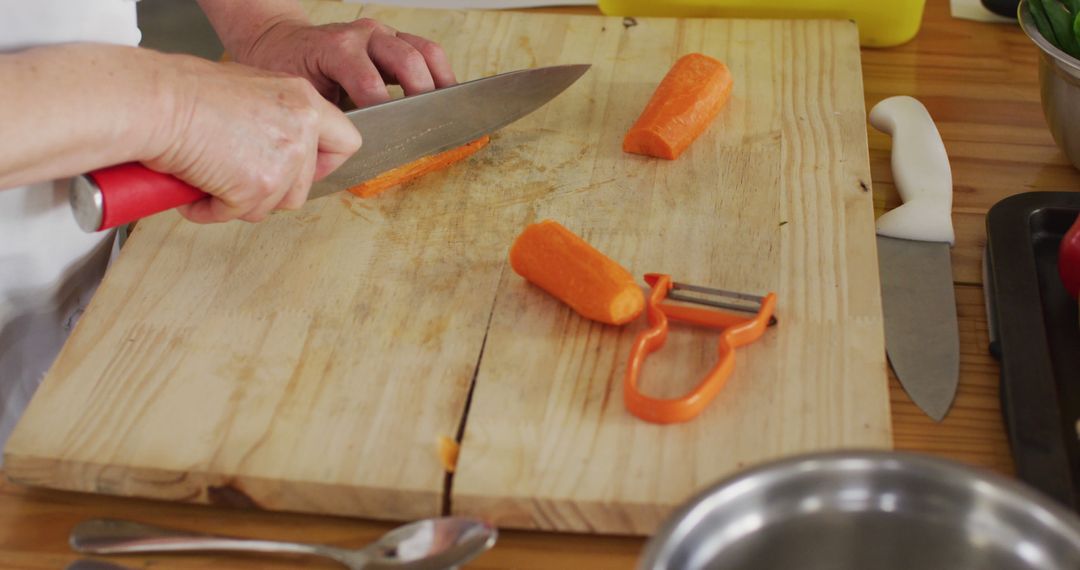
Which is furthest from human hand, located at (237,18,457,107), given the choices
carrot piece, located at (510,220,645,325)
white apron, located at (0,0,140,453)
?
carrot piece, located at (510,220,645,325)

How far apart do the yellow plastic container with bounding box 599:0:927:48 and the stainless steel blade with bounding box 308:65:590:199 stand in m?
0.42

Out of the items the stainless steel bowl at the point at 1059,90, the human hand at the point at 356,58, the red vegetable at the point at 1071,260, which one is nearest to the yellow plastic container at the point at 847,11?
the stainless steel bowl at the point at 1059,90

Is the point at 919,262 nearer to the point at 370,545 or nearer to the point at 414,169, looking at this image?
the point at 414,169

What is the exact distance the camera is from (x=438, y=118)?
157 cm

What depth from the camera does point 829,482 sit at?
979 millimetres

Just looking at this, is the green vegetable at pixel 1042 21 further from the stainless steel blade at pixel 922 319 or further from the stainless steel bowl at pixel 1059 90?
Result: the stainless steel blade at pixel 922 319

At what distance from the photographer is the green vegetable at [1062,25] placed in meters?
1.55

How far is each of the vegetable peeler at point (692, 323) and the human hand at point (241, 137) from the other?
422mm

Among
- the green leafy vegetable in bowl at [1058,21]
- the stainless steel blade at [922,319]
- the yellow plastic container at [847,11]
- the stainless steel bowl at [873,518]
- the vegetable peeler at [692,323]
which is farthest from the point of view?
the yellow plastic container at [847,11]

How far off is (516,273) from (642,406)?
0.98 feet

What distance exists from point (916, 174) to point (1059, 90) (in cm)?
22

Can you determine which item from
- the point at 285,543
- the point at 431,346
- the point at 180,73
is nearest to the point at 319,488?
the point at 285,543

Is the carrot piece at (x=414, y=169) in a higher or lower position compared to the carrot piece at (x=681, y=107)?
higher

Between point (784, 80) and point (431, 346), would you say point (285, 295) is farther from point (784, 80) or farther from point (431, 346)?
point (784, 80)
